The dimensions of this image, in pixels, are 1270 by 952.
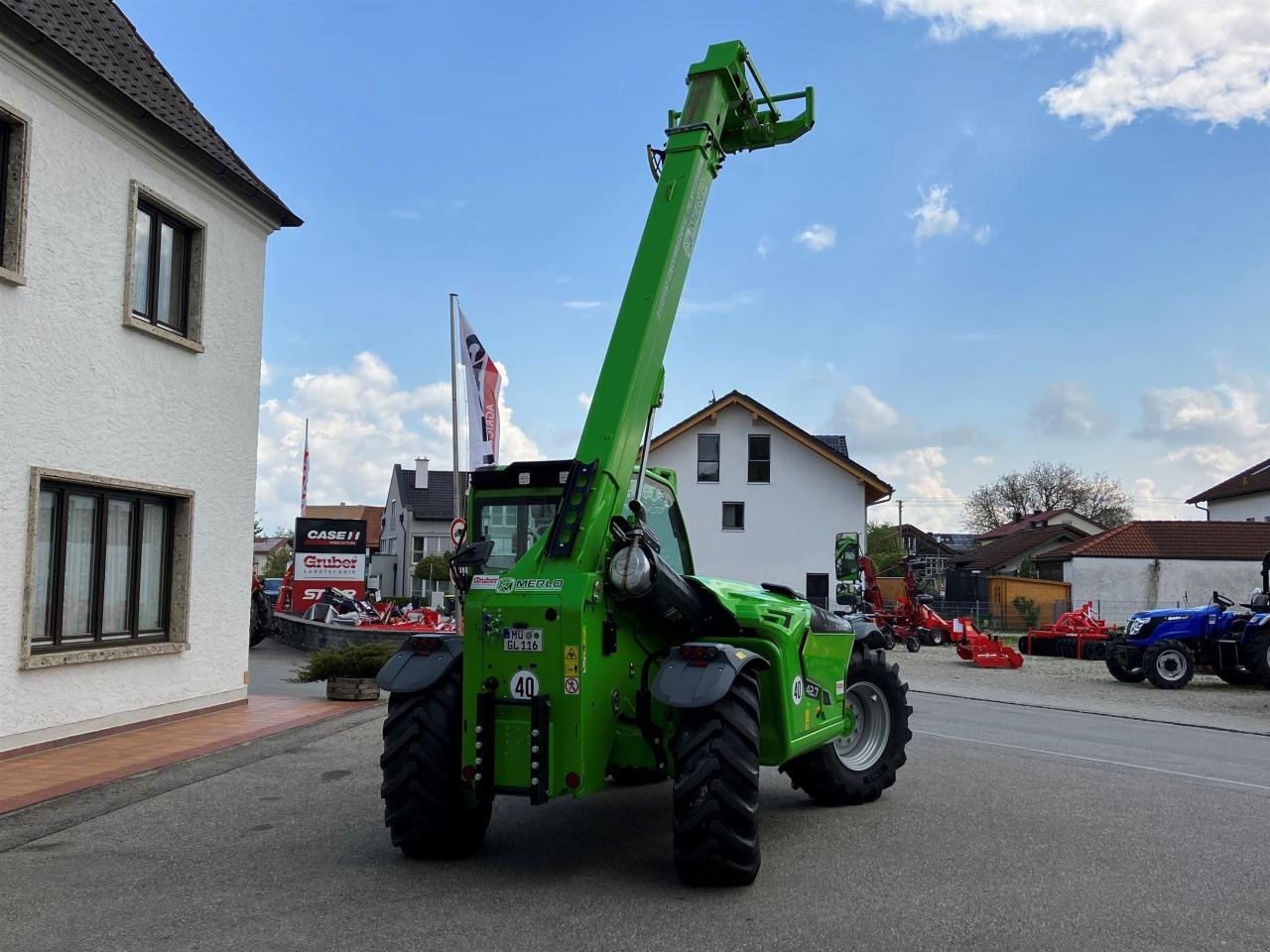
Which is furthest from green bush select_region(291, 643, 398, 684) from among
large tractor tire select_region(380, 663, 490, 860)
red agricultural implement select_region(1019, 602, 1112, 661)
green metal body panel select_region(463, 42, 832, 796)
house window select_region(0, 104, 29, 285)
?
red agricultural implement select_region(1019, 602, 1112, 661)

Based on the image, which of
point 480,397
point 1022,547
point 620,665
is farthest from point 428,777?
point 1022,547

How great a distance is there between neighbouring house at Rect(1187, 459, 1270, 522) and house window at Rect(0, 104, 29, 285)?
5899cm

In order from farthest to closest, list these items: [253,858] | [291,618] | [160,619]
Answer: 1. [291,618]
2. [160,619]
3. [253,858]

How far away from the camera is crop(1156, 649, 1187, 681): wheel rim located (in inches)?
803

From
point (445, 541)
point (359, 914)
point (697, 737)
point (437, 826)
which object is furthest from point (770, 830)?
point (445, 541)

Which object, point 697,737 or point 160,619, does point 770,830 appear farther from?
point 160,619

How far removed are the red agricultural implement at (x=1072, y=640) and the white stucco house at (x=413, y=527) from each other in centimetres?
4130

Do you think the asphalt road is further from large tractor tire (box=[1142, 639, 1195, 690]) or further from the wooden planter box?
large tractor tire (box=[1142, 639, 1195, 690])

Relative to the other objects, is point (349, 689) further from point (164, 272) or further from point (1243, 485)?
point (1243, 485)

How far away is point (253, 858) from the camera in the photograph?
251 inches

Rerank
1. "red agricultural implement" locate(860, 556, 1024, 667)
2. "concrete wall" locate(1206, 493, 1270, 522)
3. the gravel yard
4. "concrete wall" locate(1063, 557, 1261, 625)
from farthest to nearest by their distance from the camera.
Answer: "concrete wall" locate(1206, 493, 1270, 522), "concrete wall" locate(1063, 557, 1261, 625), "red agricultural implement" locate(860, 556, 1024, 667), the gravel yard

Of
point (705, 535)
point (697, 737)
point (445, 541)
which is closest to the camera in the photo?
point (697, 737)

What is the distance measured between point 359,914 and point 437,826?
90 centimetres

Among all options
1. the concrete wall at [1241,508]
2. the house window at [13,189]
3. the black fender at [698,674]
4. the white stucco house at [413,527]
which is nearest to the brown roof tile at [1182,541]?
the concrete wall at [1241,508]
